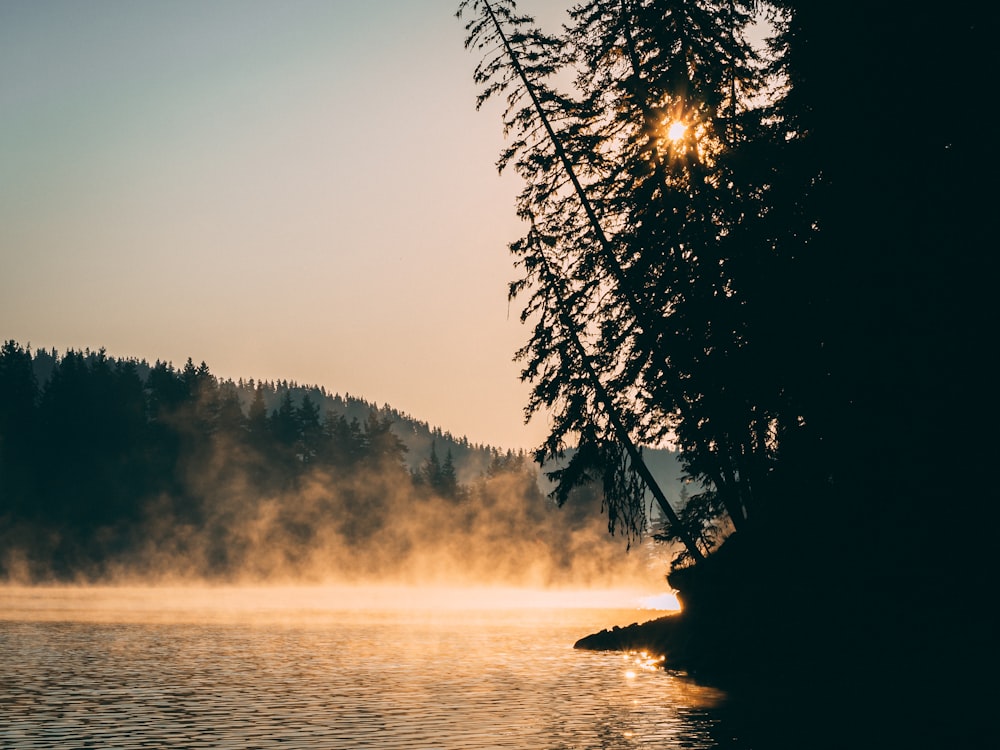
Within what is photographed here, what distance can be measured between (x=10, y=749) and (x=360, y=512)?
125 m

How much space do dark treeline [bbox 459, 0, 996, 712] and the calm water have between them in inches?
165

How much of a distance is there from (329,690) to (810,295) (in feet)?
48.8

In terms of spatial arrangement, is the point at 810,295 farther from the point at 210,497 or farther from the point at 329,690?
the point at 210,497

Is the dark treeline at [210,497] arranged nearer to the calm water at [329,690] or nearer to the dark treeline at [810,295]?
the calm water at [329,690]

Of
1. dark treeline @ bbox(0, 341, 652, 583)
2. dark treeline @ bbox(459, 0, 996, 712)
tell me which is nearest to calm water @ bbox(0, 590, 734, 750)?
dark treeline @ bbox(459, 0, 996, 712)

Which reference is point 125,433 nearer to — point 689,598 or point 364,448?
point 364,448

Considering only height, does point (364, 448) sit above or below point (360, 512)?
above

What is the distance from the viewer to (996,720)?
19.0m

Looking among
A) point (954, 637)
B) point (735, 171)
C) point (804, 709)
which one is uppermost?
point (735, 171)

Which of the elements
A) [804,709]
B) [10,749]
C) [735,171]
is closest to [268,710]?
[10,749]

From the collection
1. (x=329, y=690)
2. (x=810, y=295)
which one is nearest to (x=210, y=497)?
(x=329, y=690)

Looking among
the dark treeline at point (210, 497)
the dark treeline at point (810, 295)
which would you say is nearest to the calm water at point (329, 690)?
the dark treeline at point (810, 295)

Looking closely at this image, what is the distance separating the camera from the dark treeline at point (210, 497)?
121 metres

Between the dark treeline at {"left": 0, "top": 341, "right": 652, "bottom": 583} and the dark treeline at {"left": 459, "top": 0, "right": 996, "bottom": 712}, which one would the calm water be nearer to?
the dark treeline at {"left": 459, "top": 0, "right": 996, "bottom": 712}
